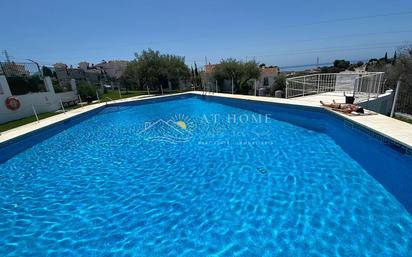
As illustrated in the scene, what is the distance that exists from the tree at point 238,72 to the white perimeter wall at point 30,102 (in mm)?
12574

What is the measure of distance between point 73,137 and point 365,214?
9.16 meters

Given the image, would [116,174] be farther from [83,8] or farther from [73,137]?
[83,8]

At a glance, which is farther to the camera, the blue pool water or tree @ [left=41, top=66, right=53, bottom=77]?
tree @ [left=41, top=66, right=53, bottom=77]

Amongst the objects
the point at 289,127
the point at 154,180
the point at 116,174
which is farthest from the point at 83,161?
the point at 289,127

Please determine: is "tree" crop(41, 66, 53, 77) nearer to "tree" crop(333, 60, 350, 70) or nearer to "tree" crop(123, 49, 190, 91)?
"tree" crop(123, 49, 190, 91)

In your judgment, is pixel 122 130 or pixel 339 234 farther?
pixel 122 130

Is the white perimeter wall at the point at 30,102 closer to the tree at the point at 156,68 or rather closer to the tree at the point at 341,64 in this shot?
the tree at the point at 156,68

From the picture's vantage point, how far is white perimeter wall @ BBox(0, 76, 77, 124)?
32.9 feet

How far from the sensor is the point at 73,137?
8.01 m

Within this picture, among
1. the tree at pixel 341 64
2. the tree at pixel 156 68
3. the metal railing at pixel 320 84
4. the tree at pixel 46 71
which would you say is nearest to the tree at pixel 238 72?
the tree at pixel 156 68

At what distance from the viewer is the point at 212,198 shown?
361 centimetres

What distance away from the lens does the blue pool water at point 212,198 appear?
268 centimetres


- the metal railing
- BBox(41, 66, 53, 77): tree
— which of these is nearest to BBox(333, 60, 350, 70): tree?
the metal railing

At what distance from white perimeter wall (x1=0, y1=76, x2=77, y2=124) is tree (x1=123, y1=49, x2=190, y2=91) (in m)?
7.64
